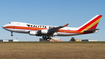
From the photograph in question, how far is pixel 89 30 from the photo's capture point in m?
66.4

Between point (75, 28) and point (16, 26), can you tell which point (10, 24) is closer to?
point (16, 26)

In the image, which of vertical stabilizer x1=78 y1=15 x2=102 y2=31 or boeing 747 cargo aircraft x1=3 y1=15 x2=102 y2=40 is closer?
boeing 747 cargo aircraft x1=3 y1=15 x2=102 y2=40

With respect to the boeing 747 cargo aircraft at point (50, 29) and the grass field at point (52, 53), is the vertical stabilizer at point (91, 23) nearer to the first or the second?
the boeing 747 cargo aircraft at point (50, 29)

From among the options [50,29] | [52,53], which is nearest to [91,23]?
[50,29]

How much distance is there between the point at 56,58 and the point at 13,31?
163ft

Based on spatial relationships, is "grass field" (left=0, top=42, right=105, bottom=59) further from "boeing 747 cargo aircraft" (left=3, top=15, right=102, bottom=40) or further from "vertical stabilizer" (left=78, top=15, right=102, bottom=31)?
"vertical stabilizer" (left=78, top=15, right=102, bottom=31)

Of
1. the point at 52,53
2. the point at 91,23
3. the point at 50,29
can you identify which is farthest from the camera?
the point at 91,23

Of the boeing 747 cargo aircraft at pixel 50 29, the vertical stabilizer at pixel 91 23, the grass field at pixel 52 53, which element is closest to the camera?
the grass field at pixel 52 53

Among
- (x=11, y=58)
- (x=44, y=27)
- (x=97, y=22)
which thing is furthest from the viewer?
(x=97, y=22)

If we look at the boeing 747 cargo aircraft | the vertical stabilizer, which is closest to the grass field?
the boeing 747 cargo aircraft

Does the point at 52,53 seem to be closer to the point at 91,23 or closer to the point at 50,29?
the point at 50,29

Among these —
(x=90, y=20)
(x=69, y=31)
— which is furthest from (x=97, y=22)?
(x=69, y=31)

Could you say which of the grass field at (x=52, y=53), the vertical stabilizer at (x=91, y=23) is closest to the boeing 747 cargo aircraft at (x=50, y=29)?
the vertical stabilizer at (x=91, y=23)

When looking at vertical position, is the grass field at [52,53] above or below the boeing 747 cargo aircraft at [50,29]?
below
